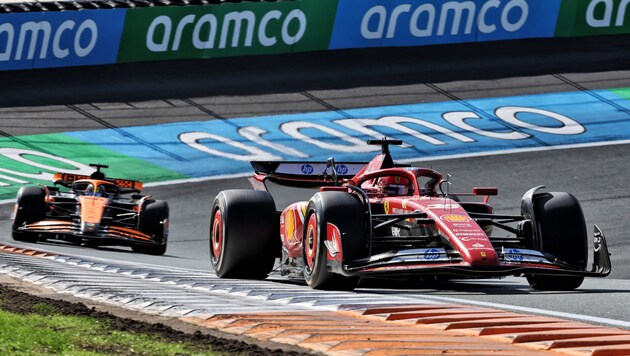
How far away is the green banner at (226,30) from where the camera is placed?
101 ft

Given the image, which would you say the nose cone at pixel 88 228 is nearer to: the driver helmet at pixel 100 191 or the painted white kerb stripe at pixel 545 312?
the driver helmet at pixel 100 191

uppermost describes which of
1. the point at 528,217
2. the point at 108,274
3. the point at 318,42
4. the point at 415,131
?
the point at 318,42

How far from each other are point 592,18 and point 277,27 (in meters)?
8.48

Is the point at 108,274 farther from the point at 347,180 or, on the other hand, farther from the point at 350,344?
the point at 350,344

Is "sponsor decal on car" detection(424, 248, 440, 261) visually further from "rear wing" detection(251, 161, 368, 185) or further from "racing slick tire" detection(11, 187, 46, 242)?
"racing slick tire" detection(11, 187, 46, 242)

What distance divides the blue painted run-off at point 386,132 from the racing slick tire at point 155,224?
16.2ft

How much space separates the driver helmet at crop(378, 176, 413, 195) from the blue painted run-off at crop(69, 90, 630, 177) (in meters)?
12.6

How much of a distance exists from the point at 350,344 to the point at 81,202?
13633 mm

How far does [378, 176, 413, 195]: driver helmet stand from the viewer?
1190 centimetres

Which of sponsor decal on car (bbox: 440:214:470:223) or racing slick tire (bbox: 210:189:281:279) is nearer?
sponsor decal on car (bbox: 440:214:470:223)

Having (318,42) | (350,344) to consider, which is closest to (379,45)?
(318,42)

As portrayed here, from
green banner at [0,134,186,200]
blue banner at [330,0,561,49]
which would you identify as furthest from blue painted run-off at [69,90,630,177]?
blue banner at [330,0,561,49]

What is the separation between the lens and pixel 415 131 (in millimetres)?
26203

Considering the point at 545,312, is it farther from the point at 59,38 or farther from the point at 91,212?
the point at 59,38
